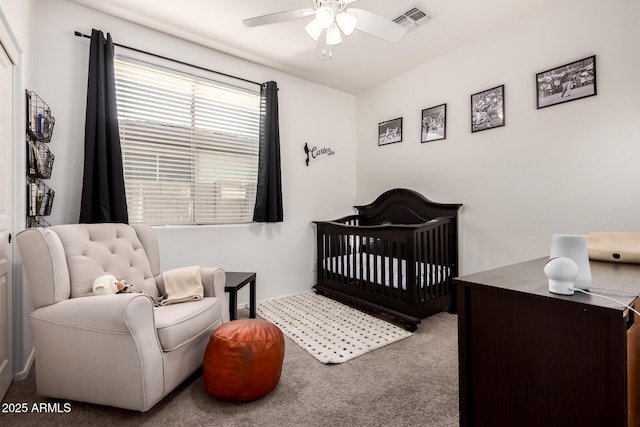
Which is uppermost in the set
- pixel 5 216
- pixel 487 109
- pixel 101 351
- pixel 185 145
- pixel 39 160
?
pixel 487 109

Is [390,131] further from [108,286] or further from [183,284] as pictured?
[108,286]

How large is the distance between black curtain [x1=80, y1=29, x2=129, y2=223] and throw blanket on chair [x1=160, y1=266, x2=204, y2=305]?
0.76m

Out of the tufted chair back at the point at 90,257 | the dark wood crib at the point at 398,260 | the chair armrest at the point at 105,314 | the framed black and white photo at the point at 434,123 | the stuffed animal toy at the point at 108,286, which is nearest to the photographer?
the chair armrest at the point at 105,314

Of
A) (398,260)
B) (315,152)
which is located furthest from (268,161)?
(398,260)

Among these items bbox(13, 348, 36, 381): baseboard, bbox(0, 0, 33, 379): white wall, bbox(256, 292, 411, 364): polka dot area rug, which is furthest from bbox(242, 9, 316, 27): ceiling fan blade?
bbox(13, 348, 36, 381): baseboard

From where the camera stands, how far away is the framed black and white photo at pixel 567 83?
6.93 feet

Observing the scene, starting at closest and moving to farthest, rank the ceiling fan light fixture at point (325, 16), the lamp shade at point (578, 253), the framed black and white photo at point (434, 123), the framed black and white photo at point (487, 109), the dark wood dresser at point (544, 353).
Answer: the dark wood dresser at point (544, 353), the lamp shade at point (578, 253), the ceiling fan light fixture at point (325, 16), the framed black and white photo at point (487, 109), the framed black and white photo at point (434, 123)

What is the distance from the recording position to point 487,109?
8.82 ft

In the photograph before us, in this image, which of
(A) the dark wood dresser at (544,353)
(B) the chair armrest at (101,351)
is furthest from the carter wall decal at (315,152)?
(A) the dark wood dresser at (544,353)

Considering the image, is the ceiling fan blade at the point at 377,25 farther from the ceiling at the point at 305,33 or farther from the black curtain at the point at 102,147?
the black curtain at the point at 102,147

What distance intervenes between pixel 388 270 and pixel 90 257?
2208 mm

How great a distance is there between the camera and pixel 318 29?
6.29ft

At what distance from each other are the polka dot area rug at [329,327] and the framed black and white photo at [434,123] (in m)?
1.94

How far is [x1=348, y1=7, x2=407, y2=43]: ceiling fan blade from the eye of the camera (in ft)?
6.00
